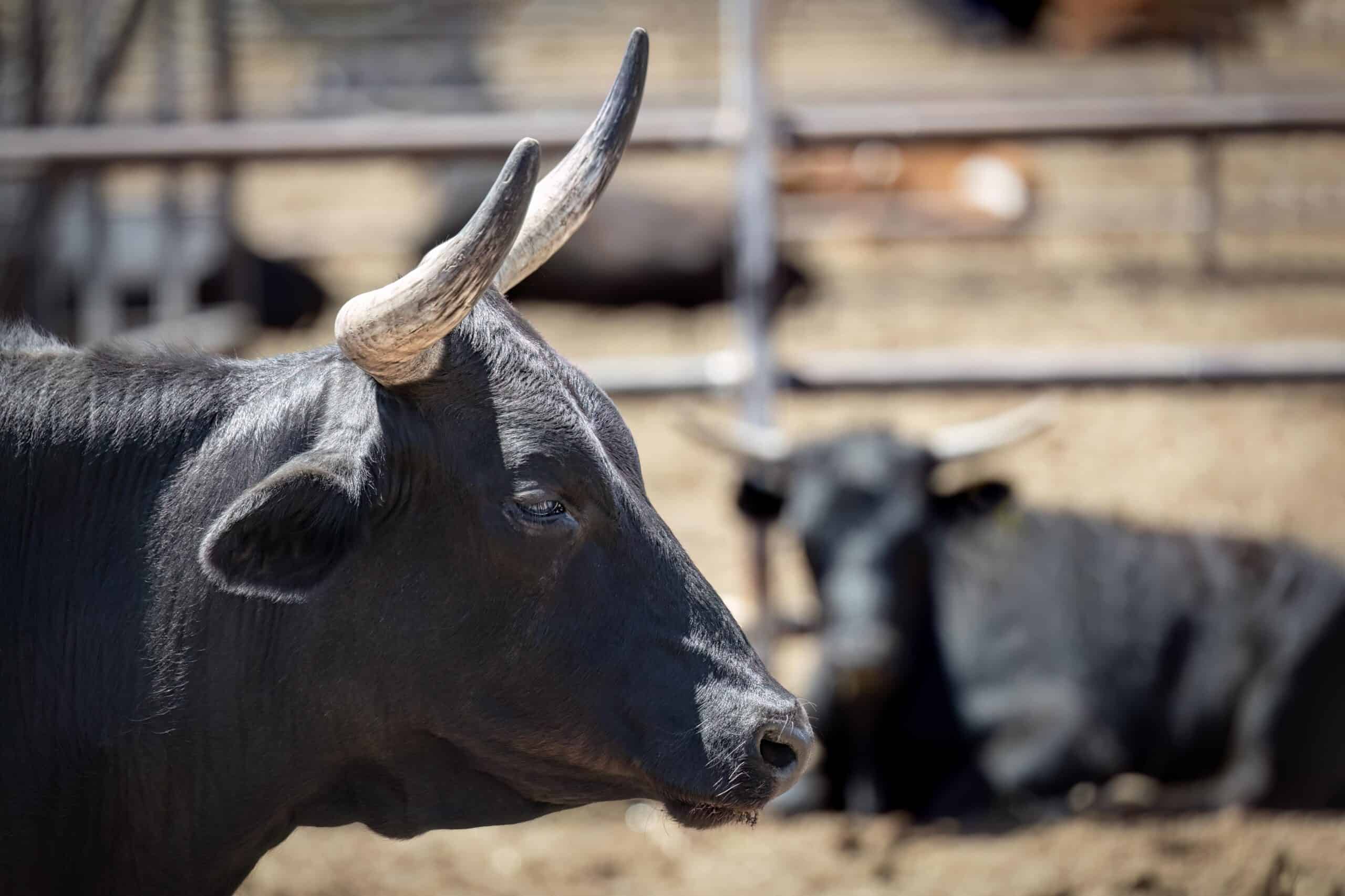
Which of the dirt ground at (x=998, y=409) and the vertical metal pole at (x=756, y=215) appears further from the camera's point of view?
the vertical metal pole at (x=756, y=215)

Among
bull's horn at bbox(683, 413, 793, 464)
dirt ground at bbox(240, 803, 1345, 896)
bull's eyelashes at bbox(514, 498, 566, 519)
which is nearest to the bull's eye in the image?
bull's eyelashes at bbox(514, 498, 566, 519)

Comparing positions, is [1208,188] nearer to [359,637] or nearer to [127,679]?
[359,637]

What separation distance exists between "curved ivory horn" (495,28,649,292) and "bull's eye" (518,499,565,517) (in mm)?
407

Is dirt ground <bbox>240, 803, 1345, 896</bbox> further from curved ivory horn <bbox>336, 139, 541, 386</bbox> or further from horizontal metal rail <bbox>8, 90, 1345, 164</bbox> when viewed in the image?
horizontal metal rail <bbox>8, 90, 1345, 164</bbox>

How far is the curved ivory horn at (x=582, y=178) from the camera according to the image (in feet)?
7.11

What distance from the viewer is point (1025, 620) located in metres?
5.23

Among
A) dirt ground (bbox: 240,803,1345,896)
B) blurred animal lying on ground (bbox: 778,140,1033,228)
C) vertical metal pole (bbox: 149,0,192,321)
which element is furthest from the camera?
blurred animal lying on ground (bbox: 778,140,1033,228)

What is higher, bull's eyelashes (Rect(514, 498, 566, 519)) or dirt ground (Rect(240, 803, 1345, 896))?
bull's eyelashes (Rect(514, 498, 566, 519))

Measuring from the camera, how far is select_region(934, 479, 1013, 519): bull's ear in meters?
4.85

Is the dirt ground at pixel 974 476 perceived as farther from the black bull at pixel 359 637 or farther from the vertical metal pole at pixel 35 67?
the vertical metal pole at pixel 35 67

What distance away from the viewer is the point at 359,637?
2016 millimetres

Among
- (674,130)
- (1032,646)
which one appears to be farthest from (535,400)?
(1032,646)

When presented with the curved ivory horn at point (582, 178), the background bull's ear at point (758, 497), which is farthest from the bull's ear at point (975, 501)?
the curved ivory horn at point (582, 178)

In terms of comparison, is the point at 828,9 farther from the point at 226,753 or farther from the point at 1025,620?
the point at 226,753
